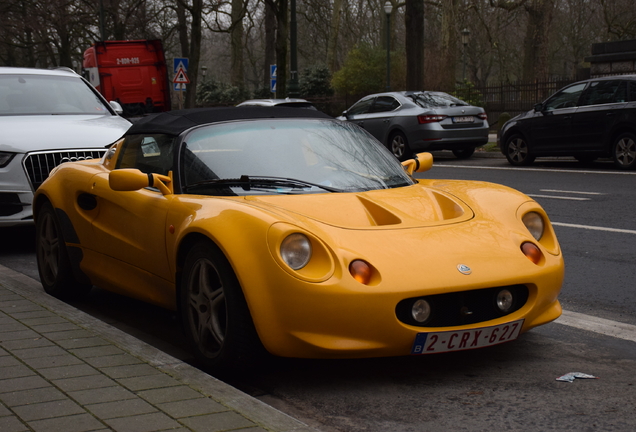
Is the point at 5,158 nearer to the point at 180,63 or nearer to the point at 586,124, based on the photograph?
the point at 586,124

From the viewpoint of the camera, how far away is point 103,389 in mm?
3754

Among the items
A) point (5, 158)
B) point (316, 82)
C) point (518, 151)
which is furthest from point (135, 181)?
point (316, 82)

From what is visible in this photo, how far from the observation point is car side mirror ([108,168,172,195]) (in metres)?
4.96

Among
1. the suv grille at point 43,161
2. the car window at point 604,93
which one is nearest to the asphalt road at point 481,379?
the suv grille at point 43,161

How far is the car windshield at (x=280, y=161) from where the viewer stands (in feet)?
15.8

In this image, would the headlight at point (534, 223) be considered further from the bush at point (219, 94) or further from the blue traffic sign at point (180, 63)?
the bush at point (219, 94)

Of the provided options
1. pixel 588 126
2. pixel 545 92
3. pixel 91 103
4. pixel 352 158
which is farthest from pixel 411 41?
pixel 352 158

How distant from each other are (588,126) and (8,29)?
101 feet

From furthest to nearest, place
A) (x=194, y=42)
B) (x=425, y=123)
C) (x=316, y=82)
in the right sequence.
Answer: (x=316, y=82)
(x=194, y=42)
(x=425, y=123)

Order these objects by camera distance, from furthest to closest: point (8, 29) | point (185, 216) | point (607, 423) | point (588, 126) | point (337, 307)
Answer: point (8, 29) → point (588, 126) → point (185, 216) → point (337, 307) → point (607, 423)

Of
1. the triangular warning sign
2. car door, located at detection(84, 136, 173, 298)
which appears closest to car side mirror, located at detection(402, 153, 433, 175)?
car door, located at detection(84, 136, 173, 298)

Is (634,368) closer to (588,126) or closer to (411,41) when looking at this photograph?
(588,126)

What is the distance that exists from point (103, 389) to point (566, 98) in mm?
14465

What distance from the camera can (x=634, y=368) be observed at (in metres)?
4.30
